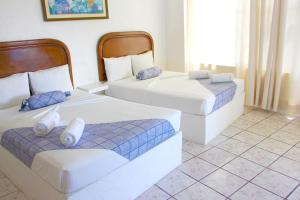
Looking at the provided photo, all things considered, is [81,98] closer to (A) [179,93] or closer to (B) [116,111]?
(B) [116,111]

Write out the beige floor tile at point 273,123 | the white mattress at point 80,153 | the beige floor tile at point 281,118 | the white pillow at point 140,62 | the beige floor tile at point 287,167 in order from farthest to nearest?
the white pillow at point 140,62 → the beige floor tile at point 281,118 → the beige floor tile at point 273,123 → the beige floor tile at point 287,167 → the white mattress at point 80,153

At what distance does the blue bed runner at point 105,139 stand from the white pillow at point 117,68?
5.48 ft

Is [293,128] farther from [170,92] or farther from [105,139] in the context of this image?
[105,139]

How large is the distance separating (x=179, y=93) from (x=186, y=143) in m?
0.56

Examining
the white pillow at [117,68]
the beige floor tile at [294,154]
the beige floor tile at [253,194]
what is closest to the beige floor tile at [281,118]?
the beige floor tile at [294,154]

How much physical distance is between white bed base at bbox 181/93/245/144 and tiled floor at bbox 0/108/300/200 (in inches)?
3.0

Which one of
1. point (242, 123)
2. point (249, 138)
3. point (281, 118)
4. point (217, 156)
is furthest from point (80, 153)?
point (281, 118)

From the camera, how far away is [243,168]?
2.31 m

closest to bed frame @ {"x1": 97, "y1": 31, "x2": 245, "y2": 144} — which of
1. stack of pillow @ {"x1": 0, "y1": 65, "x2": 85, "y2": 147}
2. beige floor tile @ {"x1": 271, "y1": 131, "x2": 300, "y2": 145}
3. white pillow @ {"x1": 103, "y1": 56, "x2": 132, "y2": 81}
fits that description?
white pillow @ {"x1": 103, "y1": 56, "x2": 132, "y2": 81}

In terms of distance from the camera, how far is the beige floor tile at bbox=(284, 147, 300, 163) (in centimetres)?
244

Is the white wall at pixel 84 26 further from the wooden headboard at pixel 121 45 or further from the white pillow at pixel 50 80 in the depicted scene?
the white pillow at pixel 50 80

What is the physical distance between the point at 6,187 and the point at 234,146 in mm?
2180

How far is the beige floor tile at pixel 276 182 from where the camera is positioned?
1998mm

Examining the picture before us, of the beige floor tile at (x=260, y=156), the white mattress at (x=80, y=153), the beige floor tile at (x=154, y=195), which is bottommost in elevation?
the beige floor tile at (x=154, y=195)
